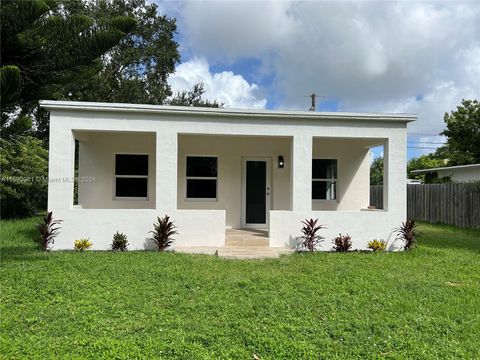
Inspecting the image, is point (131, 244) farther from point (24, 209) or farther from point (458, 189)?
point (458, 189)

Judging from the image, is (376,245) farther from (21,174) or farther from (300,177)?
(21,174)

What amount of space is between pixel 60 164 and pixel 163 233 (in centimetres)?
284

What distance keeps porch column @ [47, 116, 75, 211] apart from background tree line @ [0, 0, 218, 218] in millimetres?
567

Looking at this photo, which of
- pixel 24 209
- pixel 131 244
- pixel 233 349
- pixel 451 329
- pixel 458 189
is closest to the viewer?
pixel 233 349

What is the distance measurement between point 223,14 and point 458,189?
1212 cm

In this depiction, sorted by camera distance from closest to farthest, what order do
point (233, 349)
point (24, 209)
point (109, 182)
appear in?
1. point (233, 349)
2. point (109, 182)
3. point (24, 209)

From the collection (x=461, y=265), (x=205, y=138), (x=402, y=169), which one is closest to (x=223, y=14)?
(x=205, y=138)

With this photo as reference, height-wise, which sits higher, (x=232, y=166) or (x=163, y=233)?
(x=232, y=166)

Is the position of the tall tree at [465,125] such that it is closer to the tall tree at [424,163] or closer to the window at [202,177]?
the window at [202,177]

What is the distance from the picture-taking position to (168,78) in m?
25.9

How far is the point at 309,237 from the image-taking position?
8984 mm

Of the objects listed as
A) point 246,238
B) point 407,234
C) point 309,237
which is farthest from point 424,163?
point 246,238

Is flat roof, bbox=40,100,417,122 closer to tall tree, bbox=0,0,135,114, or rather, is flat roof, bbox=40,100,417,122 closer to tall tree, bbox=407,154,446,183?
tall tree, bbox=0,0,135,114

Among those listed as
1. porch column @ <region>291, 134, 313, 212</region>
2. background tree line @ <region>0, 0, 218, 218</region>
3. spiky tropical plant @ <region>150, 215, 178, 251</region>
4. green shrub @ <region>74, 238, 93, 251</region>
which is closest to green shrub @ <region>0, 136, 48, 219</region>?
background tree line @ <region>0, 0, 218, 218</region>
